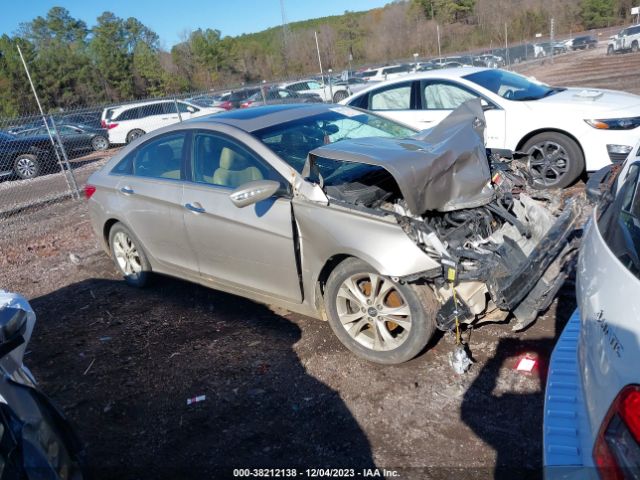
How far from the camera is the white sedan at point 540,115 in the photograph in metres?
5.90

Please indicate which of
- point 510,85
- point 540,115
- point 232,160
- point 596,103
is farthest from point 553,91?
point 232,160

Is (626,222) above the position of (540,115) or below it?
above

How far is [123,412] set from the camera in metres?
3.41

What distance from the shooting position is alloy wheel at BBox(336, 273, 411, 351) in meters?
3.29

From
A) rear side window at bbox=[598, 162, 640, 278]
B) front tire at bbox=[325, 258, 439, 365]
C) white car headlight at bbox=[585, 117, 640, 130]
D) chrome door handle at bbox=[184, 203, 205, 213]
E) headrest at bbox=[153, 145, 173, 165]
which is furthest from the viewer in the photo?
white car headlight at bbox=[585, 117, 640, 130]

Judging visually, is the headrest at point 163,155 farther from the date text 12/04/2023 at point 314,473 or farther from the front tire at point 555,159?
the front tire at point 555,159

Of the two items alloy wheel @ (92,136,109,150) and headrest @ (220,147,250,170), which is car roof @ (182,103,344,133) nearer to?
headrest @ (220,147,250,170)

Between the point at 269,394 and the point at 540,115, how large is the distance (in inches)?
192

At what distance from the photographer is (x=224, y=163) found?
409 cm

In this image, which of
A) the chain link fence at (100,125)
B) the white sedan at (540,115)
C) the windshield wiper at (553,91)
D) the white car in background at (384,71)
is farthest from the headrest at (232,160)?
the white car in background at (384,71)

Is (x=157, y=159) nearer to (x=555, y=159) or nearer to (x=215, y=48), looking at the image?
(x=555, y=159)

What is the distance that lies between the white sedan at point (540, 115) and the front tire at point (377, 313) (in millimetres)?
2732

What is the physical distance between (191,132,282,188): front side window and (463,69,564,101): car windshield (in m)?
4.37

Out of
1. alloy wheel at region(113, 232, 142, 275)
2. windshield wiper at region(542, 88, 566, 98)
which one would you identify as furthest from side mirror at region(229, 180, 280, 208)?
windshield wiper at region(542, 88, 566, 98)
